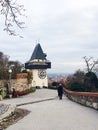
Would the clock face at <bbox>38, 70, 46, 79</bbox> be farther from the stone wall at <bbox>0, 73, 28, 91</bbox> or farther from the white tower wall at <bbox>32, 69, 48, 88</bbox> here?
the stone wall at <bbox>0, 73, 28, 91</bbox>

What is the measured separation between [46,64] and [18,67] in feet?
89.5

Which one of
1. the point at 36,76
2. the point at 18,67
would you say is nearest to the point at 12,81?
the point at 18,67

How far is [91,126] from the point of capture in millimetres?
16578

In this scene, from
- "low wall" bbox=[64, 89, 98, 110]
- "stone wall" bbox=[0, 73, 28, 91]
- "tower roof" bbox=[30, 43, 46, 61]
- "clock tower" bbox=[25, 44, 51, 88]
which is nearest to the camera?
"low wall" bbox=[64, 89, 98, 110]

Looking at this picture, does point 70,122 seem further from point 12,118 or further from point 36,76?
point 36,76

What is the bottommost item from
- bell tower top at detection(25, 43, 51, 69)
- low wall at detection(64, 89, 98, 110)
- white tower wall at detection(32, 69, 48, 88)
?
low wall at detection(64, 89, 98, 110)

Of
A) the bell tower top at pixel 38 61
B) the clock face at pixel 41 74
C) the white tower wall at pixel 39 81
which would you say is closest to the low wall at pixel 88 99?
the white tower wall at pixel 39 81

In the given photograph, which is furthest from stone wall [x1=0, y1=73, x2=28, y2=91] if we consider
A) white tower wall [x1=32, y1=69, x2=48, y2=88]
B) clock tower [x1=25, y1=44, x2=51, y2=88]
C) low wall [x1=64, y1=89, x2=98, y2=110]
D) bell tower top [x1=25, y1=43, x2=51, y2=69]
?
bell tower top [x1=25, y1=43, x2=51, y2=69]

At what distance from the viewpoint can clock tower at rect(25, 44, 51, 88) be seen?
119m

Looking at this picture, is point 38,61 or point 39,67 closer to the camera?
point 39,67

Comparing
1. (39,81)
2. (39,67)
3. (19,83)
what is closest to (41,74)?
(39,81)

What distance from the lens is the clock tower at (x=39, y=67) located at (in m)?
119

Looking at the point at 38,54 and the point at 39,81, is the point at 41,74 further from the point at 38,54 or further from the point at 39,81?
the point at 38,54

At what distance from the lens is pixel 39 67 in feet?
393
